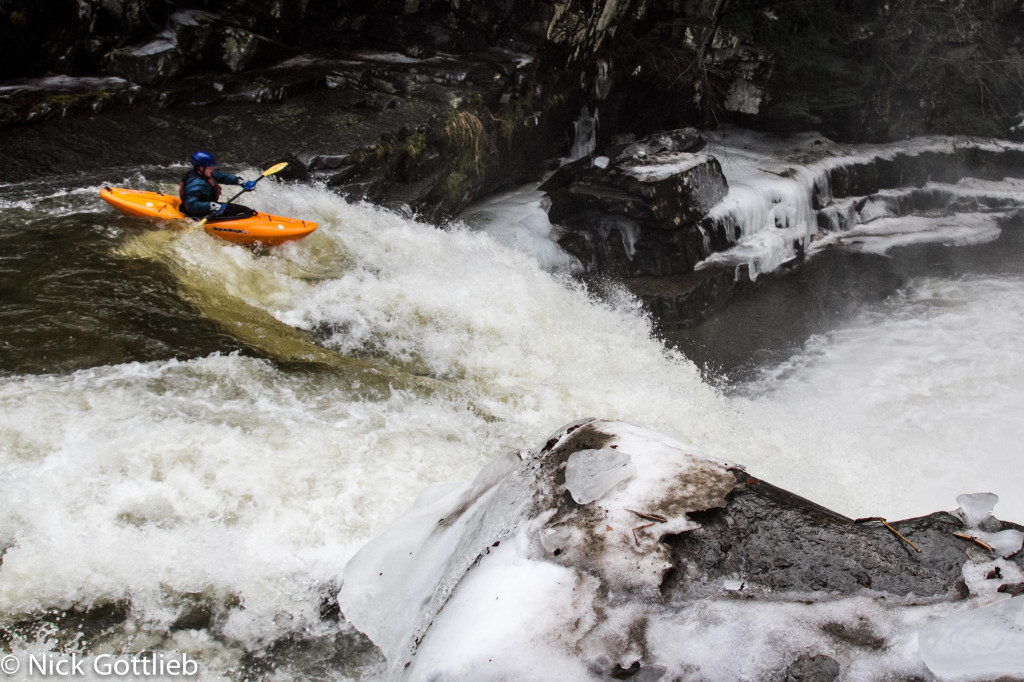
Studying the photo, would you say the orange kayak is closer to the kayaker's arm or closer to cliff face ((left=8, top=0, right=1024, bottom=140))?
the kayaker's arm

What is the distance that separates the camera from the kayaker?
5.11 m

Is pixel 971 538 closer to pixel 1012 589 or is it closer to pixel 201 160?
pixel 1012 589

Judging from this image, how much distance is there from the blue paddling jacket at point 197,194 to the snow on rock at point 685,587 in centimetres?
397

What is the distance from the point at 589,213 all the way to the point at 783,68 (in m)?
4.85

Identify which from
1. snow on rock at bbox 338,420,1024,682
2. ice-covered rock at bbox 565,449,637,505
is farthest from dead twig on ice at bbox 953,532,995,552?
ice-covered rock at bbox 565,449,637,505

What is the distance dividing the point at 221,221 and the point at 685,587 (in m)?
4.68

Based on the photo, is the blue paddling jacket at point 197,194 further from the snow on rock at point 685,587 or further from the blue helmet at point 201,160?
the snow on rock at point 685,587

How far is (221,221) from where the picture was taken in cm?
520

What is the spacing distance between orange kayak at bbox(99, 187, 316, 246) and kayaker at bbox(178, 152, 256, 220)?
2.9 inches

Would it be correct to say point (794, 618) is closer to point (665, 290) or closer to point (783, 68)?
point (665, 290)

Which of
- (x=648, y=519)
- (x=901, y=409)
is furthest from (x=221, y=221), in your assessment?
(x=901, y=409)

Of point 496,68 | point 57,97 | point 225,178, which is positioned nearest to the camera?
point 225,178

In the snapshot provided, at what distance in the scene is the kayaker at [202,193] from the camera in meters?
5.11

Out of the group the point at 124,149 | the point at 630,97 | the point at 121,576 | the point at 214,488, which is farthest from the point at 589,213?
the point at 121,576
